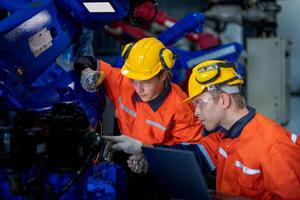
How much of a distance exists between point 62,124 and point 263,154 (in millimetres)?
851

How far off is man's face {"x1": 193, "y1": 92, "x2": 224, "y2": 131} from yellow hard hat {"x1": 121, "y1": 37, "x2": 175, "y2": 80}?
43cm

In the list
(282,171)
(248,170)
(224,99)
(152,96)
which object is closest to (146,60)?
(152,96)

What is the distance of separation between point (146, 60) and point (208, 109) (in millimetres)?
547

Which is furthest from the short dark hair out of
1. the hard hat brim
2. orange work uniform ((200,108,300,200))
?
orange work uniform ((200,108,300,200))

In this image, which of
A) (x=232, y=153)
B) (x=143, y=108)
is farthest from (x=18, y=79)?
(x=232, y=153)

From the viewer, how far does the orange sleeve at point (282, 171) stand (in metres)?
1.90

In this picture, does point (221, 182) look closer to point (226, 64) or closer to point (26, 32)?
point (226, 64)

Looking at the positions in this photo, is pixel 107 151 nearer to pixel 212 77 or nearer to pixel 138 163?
pixel 138 163

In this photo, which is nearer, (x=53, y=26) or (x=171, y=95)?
(x=53, y=26)

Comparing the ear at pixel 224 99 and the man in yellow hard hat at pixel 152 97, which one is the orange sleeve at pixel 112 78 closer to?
the man in yellow hard hat at pixel 152 97

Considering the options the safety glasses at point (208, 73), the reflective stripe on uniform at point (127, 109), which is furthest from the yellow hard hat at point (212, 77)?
the reflective stripe on uniform at point (127, 109)

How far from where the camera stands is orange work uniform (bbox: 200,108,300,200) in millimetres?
1913

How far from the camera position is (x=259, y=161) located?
1992 mm

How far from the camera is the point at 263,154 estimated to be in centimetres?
197
